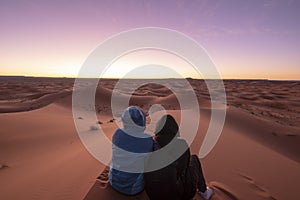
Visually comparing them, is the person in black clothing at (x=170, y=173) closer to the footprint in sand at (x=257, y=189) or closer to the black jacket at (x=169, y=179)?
the black jacket at (x=169, y=179)

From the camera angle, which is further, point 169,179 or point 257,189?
point 257,189

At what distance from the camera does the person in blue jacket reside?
2945 millimetres

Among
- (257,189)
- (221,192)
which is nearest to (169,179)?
(221,192)

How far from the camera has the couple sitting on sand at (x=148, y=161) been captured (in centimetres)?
292

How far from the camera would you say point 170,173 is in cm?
287

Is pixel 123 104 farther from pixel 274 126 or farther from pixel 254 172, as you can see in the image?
pixel 254 172

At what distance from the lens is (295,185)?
4.74 metres

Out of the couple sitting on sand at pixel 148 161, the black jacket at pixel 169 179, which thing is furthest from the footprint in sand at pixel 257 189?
the black jacket at pixel 169 179

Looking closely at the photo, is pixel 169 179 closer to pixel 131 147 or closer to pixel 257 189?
pixel 131 147

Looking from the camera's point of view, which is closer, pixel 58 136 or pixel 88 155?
pixel 88 155

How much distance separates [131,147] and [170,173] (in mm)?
625

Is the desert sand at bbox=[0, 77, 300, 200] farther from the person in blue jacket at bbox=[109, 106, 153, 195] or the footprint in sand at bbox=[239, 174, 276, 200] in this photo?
the person in blue jacket at bbox=[109, 106, 153, 195]

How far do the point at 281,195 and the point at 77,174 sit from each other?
3962 millimetres

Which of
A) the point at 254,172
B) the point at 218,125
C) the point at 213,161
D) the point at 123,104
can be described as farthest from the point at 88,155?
the point at 123,104
